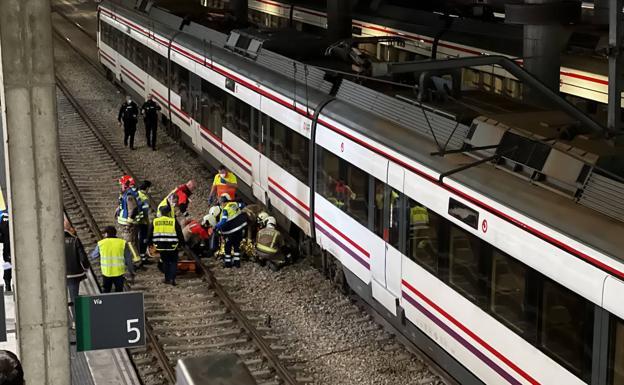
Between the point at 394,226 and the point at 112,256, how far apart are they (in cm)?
390

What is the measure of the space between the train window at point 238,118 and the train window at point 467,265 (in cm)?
780

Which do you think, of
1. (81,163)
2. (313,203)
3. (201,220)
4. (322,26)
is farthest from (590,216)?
(322,26)

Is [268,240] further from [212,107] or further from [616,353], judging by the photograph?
[616,353]

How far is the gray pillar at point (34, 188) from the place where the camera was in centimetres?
880

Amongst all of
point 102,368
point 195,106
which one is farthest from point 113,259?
point 195,106

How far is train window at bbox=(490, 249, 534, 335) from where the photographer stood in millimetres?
9859

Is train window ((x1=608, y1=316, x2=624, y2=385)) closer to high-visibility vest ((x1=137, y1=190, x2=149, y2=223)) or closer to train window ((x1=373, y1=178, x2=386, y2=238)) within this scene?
train window ((x1=373, y1=178, x2=386, y2=238))

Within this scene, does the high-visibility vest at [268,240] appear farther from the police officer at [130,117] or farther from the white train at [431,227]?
the police officer at [130,117]

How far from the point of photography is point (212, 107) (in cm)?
2103

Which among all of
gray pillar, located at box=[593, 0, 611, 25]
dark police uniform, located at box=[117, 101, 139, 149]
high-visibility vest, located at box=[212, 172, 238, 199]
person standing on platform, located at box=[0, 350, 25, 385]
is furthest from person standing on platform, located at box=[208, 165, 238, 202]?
person standing on platform, located at box=[0, 350, 25, 385]

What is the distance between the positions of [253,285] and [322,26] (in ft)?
58.5

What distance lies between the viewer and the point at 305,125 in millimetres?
15586

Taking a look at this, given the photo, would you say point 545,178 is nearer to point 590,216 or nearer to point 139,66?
point 590,216

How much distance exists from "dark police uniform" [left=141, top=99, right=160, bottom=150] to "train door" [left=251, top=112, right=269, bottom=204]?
21.7 feet
